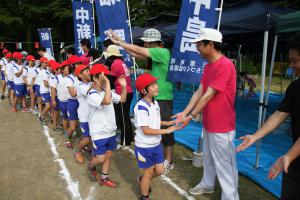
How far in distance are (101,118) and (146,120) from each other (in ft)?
2.87

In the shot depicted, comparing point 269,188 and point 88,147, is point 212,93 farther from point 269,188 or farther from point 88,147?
point 88,147

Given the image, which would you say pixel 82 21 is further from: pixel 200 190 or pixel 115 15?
pixel 200 190

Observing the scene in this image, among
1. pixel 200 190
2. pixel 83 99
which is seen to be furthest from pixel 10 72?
pixel 200 190

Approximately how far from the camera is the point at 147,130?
3.27 m

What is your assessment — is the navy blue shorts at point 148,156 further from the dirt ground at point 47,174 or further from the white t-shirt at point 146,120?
the dirt ground at point 47,174

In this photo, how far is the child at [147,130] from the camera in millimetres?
3291

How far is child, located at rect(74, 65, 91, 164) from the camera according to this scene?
439cm

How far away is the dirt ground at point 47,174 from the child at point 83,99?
18.3 inches

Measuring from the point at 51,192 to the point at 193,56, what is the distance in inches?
114

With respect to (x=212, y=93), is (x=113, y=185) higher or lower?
lower

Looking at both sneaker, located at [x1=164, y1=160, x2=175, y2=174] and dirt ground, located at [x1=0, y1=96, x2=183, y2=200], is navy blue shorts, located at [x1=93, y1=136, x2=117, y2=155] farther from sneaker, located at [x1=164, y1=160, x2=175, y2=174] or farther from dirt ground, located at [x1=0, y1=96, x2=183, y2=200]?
sneaker, located at [x1=164, y1=160, x2=175, y2=174]

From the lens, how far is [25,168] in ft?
15.8

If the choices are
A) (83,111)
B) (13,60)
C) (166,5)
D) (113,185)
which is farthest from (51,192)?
(166,5)

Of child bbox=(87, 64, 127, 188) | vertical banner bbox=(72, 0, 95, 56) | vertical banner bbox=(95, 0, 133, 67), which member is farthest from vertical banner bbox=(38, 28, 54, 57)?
child bbox=(87, 64, 127, 188)
